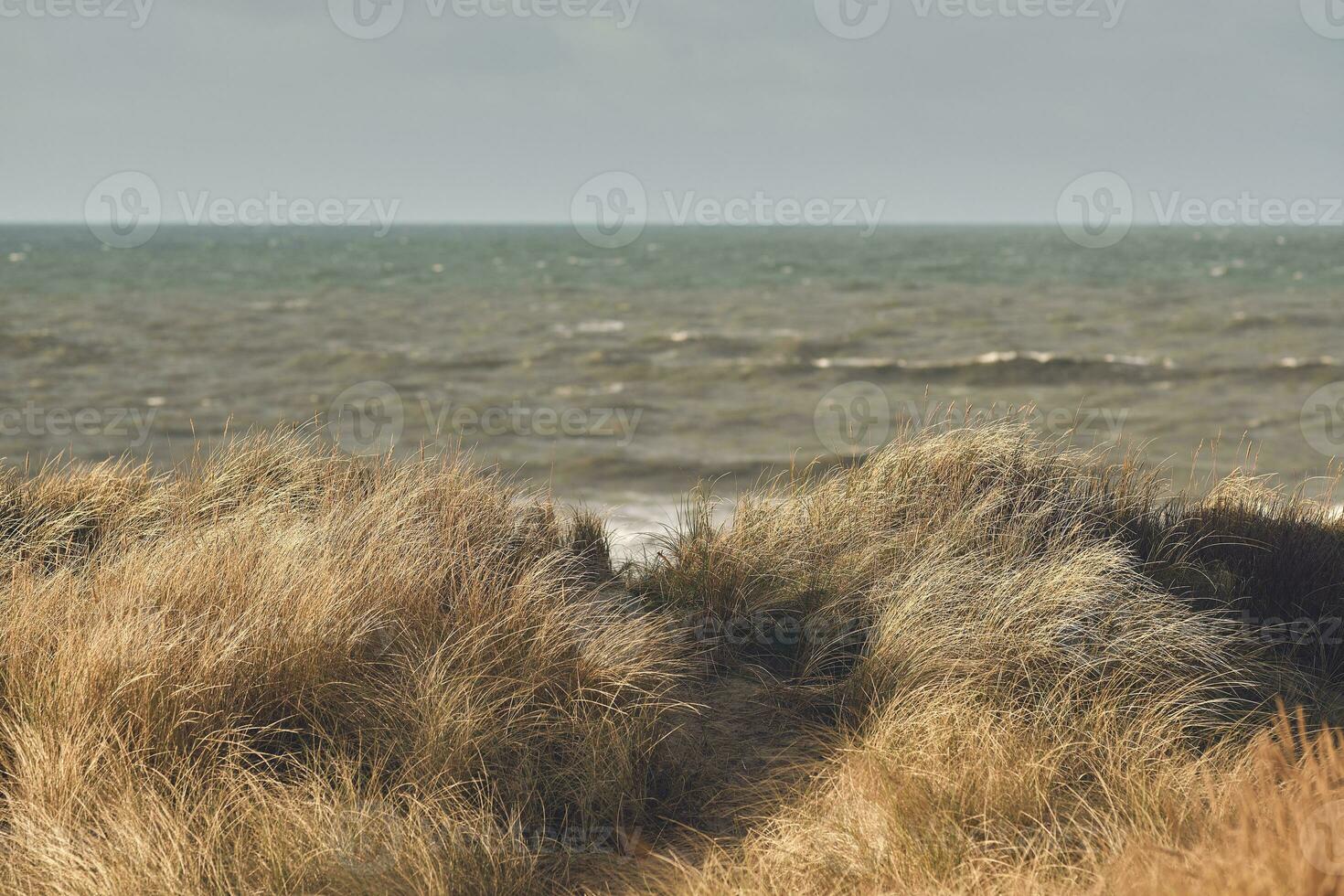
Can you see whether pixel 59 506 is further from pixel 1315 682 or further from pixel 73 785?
pixel 1315 682

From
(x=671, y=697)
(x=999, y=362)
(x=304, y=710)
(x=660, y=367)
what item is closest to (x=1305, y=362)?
(x=999, y=362)

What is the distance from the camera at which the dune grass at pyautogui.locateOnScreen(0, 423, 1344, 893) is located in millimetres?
3131

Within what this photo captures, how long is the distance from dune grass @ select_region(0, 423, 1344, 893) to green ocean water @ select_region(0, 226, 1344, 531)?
2176 mm

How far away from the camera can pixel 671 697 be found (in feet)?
14.2

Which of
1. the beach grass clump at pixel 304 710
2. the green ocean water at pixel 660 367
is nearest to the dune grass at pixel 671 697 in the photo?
the beach grass clump at pixel 304 710

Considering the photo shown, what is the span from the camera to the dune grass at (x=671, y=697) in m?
3.13

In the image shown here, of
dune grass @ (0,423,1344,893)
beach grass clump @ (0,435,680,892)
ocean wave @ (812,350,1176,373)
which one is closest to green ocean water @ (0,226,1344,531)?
ocean wave @ (812,350,1176,373)

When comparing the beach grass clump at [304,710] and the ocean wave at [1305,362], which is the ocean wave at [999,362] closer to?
the ocean wave at [1305,362]

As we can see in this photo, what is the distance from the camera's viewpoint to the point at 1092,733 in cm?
388

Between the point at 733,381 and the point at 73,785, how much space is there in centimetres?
1744

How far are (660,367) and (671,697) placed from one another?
17.7 meters

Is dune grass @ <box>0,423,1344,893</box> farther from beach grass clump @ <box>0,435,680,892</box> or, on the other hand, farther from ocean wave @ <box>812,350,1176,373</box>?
ocean wave @ <box>812,350,1176,373</box>

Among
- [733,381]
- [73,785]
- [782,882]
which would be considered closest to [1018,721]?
[782,882]

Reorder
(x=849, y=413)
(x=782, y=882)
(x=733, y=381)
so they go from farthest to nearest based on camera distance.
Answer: (x=733, y=381) < (x=849, y=413) < (x=782, y=882)
